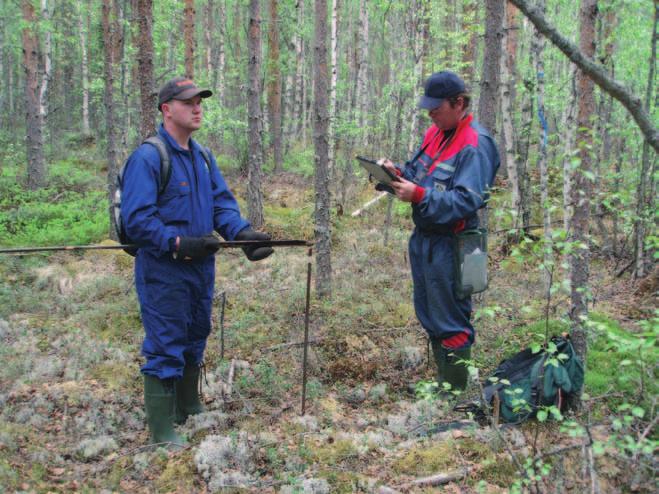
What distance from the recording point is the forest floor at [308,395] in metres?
3.23

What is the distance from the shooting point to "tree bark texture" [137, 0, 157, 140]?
22.3ft

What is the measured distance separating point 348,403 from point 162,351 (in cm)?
184

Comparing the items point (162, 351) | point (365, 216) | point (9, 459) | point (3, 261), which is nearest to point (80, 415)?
point (9, 459)

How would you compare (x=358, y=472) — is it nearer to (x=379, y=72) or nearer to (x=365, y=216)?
(x=365, y=216)

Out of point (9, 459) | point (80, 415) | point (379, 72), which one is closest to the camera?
point (9, 459)

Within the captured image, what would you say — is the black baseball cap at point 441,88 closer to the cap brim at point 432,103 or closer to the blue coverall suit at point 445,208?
the cap brim at point 432,103

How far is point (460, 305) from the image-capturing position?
4160 mm

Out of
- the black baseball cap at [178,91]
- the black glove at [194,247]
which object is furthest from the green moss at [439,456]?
the black baseball cap at [178,91]

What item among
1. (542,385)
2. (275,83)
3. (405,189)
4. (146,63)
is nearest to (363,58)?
(275,83)

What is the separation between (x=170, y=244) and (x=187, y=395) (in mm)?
1540

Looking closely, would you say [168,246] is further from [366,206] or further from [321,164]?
[366,206]

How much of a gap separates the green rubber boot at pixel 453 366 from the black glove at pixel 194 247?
2.09 m

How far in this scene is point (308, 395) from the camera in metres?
4.71

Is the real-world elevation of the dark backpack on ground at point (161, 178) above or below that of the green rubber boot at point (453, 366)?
above
